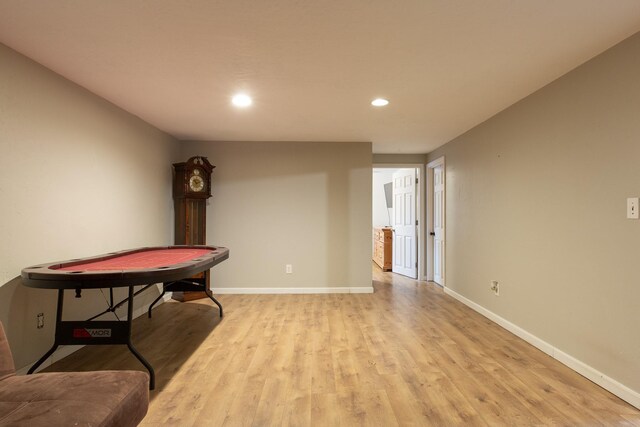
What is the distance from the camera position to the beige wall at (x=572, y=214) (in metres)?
1.84

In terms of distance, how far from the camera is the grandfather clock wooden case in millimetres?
3939

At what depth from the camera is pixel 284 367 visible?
2209mm

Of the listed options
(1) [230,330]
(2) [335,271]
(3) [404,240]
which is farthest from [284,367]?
(3) [404,240]

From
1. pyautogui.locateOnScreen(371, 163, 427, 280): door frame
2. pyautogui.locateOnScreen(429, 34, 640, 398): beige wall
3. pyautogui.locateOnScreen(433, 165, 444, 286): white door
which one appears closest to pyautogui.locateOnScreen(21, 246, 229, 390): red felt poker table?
pyautogui.locateOnScreen(429, 34, 640, 398): beige wall

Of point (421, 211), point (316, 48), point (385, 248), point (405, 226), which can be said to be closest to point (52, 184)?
point (316, 48)

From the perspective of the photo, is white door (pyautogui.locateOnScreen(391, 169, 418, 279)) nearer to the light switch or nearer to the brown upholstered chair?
the light switch

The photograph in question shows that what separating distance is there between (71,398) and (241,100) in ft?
7.97

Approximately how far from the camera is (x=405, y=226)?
566 cm

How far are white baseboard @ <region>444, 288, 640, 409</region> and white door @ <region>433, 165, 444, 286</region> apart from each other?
4.94ft

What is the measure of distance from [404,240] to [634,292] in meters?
3.90

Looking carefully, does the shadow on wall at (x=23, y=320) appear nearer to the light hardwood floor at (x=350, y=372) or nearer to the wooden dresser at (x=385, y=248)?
the light hardwood floor at (x=350, y=372)

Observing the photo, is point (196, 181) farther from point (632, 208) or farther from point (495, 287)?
point (632, 208)

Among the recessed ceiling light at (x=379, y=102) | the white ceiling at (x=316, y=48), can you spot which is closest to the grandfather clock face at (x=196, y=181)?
the white ceiling at (x=316, y=48)

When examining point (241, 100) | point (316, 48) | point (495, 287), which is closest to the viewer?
point (316, 48)
